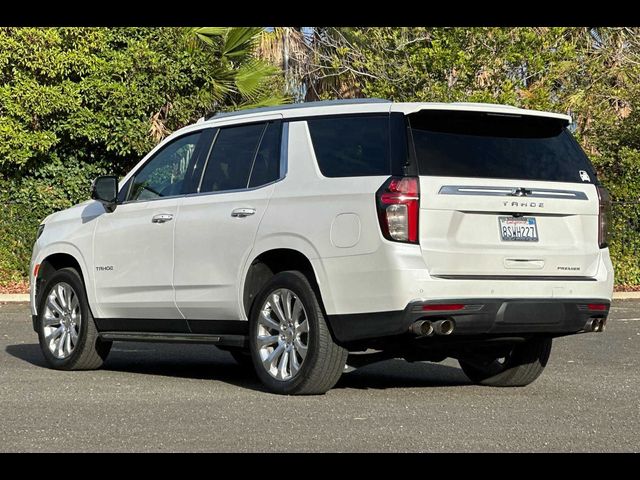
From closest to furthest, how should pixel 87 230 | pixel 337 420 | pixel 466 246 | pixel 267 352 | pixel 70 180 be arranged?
pixel 337 420 → pixel 466 246 → pixel 267 352 → pixel 87 230 → pixel 70 180

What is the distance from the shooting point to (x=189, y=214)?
10609 mm

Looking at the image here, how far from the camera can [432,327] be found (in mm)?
9102

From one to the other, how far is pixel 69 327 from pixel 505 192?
14.1ft

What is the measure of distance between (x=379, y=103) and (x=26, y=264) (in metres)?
16.1

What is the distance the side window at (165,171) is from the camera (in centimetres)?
1103

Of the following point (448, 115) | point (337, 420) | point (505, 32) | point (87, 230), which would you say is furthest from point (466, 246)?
point (505, 32)

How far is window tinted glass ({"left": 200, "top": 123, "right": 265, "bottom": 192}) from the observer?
10.4 meters

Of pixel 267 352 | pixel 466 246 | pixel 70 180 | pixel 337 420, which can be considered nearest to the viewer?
pixel 337 420

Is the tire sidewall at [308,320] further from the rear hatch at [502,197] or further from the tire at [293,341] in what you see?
the rear hatch at [502,197]

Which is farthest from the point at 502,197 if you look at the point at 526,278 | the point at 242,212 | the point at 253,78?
the point at 253,78

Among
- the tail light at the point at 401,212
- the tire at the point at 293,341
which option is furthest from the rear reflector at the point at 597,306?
the tire at the point at 293,341
